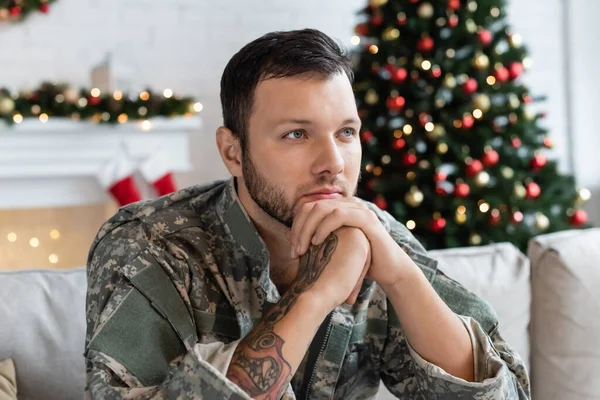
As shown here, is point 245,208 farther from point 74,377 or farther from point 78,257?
point 78,257

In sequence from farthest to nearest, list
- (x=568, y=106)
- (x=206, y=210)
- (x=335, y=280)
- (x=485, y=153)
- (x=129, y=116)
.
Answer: (x=568, y=106) < (x=129, y=116) < (x=485, y=153) < (x=206, y=210) < (x=335, y=280)

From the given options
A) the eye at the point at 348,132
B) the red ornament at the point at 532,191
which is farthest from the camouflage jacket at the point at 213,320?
the red ornament at the point at 532,191

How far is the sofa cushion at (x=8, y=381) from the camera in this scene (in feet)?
5.00

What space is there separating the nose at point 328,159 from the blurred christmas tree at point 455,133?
212 cm

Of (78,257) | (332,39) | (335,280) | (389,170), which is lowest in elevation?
(78,257)

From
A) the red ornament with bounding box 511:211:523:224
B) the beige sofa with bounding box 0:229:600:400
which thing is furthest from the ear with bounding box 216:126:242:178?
the red ornament with bounding box 511:211:523:224

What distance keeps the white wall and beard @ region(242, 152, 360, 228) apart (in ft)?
9.30

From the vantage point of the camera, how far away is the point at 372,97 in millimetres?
3645

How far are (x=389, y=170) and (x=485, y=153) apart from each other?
419 millimetres

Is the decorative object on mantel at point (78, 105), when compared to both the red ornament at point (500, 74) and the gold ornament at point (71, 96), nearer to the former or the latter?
the gold ornament at point (71, 96)

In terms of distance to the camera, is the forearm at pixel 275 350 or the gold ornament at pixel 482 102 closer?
the forearm at pixel 275 350

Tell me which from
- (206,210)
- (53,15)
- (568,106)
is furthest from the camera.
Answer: (568,106)

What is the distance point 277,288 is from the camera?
1567 millimetres

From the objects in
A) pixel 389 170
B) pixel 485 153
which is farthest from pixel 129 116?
pixel 485 153
